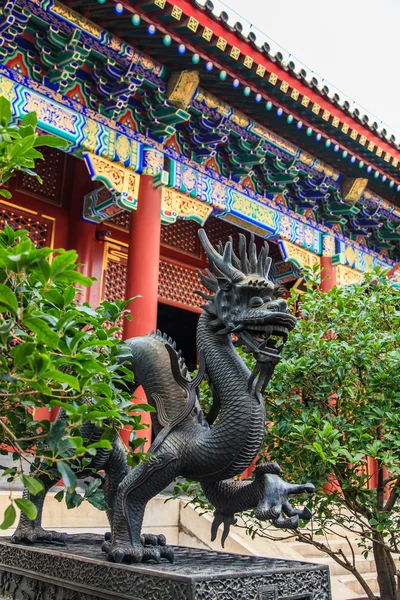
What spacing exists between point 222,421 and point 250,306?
17.1 inches

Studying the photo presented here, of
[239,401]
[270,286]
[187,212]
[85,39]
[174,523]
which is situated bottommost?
[174,523]

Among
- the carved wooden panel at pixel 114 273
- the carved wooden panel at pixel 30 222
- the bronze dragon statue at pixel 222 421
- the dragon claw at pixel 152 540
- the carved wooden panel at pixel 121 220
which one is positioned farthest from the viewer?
the carved wooden panel at pixel 121 220

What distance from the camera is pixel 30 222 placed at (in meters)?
6.48

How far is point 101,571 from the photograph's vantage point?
79.2 inches

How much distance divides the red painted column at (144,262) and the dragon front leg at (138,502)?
3.08 m

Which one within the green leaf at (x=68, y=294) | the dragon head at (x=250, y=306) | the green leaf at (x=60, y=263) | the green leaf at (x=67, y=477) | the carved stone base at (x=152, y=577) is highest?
the dragon head at (x=250, y=306)

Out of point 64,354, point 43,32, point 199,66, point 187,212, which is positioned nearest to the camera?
point 64,354

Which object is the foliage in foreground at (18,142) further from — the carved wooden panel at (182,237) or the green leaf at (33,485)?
the carved wooden panel at (182,237)

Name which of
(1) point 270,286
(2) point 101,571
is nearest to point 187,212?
(1) point 270,286

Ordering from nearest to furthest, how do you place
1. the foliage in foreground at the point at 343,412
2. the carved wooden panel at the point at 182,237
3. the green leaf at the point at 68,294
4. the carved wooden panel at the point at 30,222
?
the green leaf at the point at 68,294 < the foliage in foreground at the point at 343,412 < the carved wooden panel at the point at 30,222 < the carved wooden panel at the point at 182,237

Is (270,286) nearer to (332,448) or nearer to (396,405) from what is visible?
(332,448)

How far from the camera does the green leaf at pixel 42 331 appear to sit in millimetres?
1238

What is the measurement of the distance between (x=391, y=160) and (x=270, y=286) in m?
5.56

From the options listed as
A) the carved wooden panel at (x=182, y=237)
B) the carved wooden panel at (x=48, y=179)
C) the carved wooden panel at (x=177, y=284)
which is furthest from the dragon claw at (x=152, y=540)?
the carved wooden panel at (x=182, y=237)
